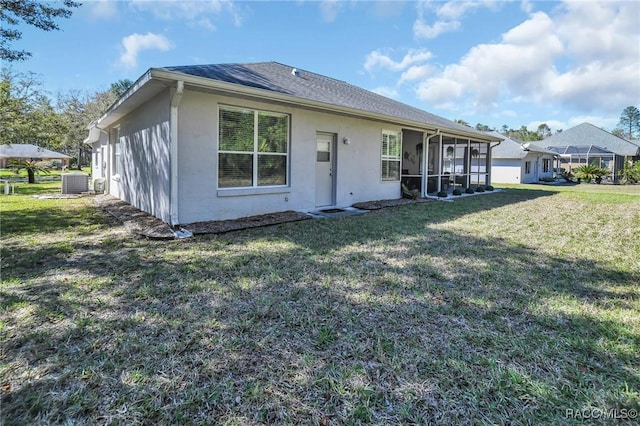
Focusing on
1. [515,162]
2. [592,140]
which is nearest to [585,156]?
[592,140]

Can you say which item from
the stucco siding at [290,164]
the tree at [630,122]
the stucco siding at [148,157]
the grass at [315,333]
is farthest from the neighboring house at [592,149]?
the tree at [630,122]

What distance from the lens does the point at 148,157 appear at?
845 cm

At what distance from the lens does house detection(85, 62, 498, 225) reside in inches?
275

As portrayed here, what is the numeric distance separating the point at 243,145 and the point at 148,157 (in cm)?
249

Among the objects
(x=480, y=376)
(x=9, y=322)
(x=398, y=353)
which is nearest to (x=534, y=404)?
(x=480, y=376)

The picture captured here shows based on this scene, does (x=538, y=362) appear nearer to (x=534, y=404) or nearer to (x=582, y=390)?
(x=582, y=390)

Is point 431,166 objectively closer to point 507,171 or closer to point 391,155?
point 391,155

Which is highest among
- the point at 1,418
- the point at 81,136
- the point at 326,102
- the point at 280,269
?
the point at 81,136

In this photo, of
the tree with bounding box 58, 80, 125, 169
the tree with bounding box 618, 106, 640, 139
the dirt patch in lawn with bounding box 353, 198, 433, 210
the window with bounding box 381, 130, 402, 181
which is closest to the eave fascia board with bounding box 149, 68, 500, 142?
the window with bounding box 381, 130, 402, 181

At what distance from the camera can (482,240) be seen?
647cm

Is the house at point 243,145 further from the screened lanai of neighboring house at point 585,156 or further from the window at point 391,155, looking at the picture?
the screened lanai of neighboring house at point 585,156

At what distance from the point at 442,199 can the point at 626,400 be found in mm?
11596

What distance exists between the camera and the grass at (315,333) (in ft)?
6.95

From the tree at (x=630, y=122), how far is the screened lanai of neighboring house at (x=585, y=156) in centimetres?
5985
